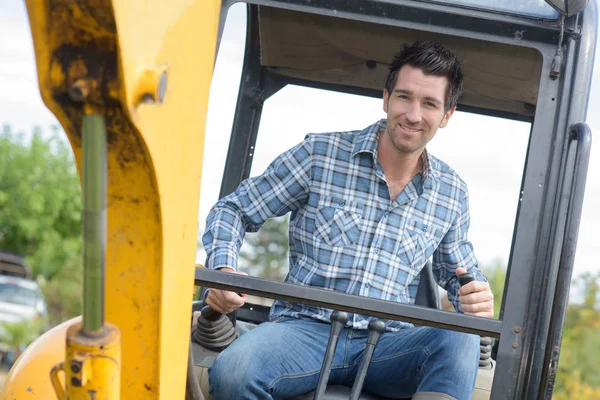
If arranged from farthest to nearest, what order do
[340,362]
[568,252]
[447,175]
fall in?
[447,175]
[340,362]
[568,252]

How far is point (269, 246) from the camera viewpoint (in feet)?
16.0

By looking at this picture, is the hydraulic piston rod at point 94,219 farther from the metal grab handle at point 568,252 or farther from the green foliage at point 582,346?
the green foliage at point 582,346

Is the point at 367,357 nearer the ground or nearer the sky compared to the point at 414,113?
nearer the ground

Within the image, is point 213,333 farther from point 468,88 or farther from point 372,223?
point 468,88

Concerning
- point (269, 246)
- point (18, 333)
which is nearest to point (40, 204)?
point (18, 333)

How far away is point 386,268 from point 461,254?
34cm

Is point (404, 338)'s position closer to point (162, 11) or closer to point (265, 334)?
point (265, 334)

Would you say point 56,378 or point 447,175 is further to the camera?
point 447,175

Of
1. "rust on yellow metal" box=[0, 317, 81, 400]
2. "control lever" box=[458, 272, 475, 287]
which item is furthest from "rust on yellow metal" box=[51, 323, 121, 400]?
"control lever" box=[458, 272, 475, 287]

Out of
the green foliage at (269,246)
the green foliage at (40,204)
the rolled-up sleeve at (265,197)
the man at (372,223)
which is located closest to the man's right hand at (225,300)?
the man at (372,223)

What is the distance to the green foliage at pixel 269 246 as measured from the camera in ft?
11.8

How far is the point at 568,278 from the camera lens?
2113 millimetres

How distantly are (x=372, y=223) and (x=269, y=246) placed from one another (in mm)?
2051

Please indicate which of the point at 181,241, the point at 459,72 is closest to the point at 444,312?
the point at 181,241
